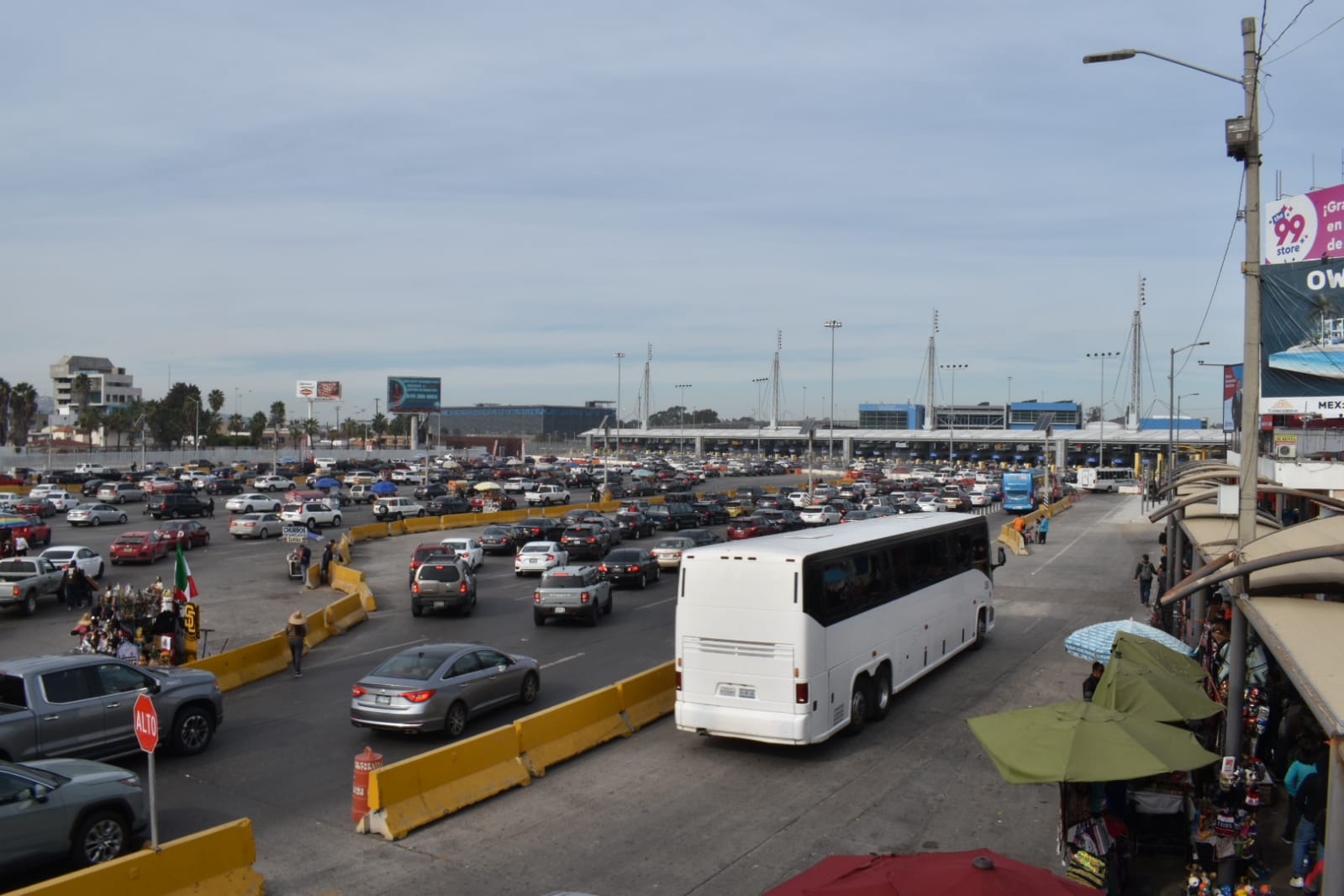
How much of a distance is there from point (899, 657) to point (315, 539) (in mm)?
32708

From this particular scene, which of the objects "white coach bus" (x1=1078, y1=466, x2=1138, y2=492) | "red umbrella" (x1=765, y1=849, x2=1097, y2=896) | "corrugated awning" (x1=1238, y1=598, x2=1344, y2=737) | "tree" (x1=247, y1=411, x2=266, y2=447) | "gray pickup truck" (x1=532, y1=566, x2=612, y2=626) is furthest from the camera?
"tree" (x1=247, y1=411, x2=266, y2=447)

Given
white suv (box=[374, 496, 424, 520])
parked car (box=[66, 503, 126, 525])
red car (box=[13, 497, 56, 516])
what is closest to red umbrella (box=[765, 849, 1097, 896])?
white suv (box=[374, 496, 424, 520])

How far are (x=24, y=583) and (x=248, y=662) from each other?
1111 cm

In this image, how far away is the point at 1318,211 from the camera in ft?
103

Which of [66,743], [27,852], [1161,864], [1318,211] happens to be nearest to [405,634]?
[66,743]

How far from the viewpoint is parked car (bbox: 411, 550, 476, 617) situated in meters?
27.1

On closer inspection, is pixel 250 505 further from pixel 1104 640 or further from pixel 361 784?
pixel 1104 640

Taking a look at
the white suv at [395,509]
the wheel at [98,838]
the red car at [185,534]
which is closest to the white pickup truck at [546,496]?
the white suv at [395,509]

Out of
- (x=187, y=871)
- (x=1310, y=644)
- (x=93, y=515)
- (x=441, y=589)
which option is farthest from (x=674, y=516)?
(x=1310, y=644)

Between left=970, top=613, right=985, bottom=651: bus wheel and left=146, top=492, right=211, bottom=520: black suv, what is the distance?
43206mm

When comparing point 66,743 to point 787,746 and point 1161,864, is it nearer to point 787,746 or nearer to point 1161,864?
point 787,746

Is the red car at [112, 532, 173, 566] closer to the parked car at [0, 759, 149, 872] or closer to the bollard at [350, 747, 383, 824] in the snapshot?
the parked car at [0, 759, 149, 872]

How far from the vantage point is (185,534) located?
40.0 metres

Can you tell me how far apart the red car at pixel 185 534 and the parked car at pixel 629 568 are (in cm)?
1734
